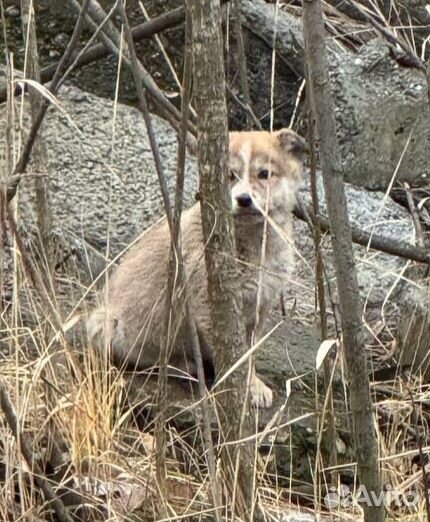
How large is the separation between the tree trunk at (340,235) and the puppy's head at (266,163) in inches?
82.3

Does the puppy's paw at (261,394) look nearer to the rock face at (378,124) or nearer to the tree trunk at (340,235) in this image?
the tree trunk at (340,235)

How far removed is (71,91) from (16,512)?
9.20ft

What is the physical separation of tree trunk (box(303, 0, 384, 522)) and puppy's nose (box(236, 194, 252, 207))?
6.11 feet

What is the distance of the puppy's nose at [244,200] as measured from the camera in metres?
4.51

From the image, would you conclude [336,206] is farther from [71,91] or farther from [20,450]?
[71,91]

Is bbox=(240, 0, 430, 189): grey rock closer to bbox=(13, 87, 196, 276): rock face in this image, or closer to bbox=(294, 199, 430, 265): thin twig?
bbox=(13, 87, 196, 276): rock face

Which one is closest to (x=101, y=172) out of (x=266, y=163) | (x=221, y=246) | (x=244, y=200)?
(x=266, y=163)

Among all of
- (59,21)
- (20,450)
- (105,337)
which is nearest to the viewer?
(20,450)

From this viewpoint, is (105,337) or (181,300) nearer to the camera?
(181,300)

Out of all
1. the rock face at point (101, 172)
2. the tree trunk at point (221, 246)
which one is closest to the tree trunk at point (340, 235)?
the tree trunk at point (221, 246)

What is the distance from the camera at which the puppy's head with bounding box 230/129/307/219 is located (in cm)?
482

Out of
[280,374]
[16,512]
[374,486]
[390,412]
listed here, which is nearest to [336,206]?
[374,486]

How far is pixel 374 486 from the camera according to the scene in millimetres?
2717

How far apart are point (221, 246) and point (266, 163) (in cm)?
197
